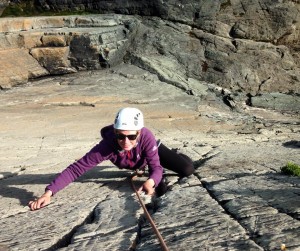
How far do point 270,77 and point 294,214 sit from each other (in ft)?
58.6

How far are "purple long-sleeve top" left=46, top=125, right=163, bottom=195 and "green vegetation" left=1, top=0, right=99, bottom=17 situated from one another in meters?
17.7

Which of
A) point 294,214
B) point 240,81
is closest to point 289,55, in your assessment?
point 240,81

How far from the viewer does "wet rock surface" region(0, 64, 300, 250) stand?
454 centimetres

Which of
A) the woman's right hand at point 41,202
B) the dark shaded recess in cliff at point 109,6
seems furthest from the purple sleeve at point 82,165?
the dark shaded recess in cliff at point 109,6

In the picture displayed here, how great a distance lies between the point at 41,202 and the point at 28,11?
19.8 meters

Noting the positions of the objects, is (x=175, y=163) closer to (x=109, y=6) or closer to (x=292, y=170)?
(x=292, y=170)

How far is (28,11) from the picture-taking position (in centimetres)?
2417

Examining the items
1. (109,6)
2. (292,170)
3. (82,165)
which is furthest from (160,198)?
(109,6)

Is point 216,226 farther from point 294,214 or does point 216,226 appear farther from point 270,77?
point 270,77

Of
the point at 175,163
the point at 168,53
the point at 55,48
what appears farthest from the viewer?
the point at 168,53

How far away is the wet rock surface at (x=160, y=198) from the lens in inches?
179

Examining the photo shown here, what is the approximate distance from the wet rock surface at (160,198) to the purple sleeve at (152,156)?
273 millimetres

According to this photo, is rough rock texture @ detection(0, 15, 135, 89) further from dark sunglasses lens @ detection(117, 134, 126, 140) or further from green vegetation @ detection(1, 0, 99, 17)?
dark sunglasses lens @ detection(117, 134, 126, 140)

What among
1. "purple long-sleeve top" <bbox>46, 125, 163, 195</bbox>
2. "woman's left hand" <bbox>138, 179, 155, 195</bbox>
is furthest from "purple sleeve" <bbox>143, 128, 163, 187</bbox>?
"woman's left hand" <bbox>138, 179, 155, 195</bbox>
